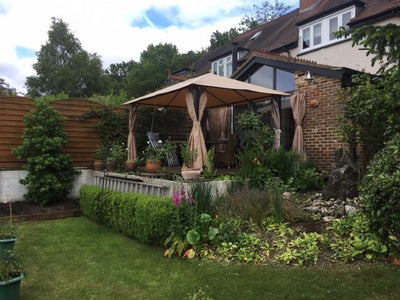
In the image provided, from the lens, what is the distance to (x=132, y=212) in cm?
559

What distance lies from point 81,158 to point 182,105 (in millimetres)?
3410

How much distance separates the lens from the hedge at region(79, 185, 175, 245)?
4.92 metres

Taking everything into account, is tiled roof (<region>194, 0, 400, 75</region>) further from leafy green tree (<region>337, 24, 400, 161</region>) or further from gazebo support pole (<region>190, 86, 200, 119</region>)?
gazebo support pole (<region>190, 86, 200, 119</region>)

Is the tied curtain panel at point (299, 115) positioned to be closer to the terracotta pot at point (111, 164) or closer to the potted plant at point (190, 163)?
the potted plant at point (190, 163)

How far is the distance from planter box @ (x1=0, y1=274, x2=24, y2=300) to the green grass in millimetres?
431

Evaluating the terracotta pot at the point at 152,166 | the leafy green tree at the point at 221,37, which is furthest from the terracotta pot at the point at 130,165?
the leafy green tree at the point at 221,37

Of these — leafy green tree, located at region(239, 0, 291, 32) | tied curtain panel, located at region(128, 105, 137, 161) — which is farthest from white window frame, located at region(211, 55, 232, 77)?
leafy green tree, located at region(239, 0, 291, 32)

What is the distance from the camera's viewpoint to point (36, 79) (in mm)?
30312

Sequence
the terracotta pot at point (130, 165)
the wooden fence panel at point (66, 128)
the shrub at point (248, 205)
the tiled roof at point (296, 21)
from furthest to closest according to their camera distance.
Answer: the tiled roof at point (296, 21), the terracotta pot at point (130, 165), the wooden fence panel at point (66, 128), the shrub at point (248, 205)

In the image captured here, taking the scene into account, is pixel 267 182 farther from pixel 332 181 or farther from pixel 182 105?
pixel 182 105

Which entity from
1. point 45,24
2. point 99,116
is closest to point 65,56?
point 45,24

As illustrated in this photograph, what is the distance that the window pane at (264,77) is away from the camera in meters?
9.87

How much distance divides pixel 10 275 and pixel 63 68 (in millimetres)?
30181

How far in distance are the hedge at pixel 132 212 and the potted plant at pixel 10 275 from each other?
203 cm
